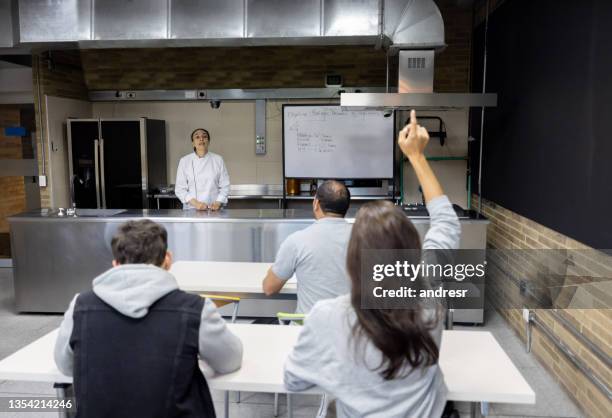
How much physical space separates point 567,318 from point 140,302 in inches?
101

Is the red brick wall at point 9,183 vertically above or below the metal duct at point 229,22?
below

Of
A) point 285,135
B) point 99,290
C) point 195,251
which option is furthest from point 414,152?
point 285,135

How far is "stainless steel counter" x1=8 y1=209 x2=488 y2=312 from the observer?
4211 mm

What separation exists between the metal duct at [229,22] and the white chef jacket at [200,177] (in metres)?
1.12

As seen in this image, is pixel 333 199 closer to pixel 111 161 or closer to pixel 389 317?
pixel 389 317

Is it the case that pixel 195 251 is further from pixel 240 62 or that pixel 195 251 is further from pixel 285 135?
pixel 240 62

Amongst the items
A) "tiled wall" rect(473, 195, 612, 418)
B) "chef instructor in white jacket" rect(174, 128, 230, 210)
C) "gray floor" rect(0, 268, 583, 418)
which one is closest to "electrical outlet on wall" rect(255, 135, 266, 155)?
"chef instructor in white jacket" rect(174, 128, 230, 210)

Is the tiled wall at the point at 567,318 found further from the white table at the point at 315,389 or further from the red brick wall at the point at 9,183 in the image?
the red brick wall at the point at 9,183

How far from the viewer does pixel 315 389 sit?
1.52 meters

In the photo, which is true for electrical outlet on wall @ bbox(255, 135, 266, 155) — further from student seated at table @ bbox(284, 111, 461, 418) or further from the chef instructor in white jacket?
student seated at table @ bbox(284, 111, 461, 418)

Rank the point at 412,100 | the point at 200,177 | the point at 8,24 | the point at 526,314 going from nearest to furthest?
the point at 526,314
the point at 412,100
the point at 8,24
the point at 200,177

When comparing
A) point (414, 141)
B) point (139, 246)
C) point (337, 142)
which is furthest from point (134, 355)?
point (337, 142)

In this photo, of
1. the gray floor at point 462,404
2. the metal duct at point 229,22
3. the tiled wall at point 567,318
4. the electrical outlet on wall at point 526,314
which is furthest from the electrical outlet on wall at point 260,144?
the electrical outlet on wall at point 526,314

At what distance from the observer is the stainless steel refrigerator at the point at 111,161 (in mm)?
6293
